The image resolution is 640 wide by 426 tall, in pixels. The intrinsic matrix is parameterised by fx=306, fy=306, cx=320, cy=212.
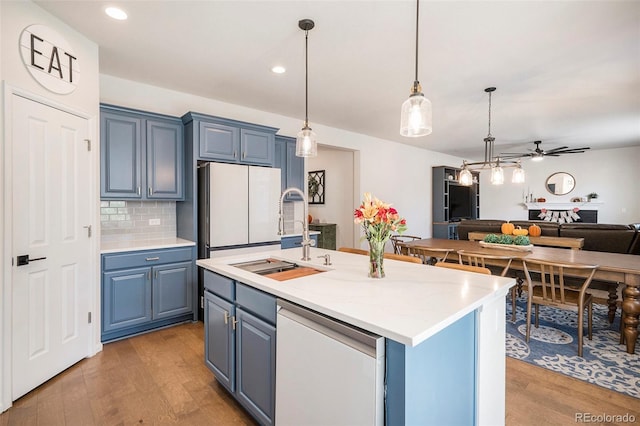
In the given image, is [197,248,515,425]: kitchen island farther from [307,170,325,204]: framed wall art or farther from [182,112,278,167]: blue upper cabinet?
[307,170,325,204]: framed wall art

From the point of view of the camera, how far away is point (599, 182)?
7.89m

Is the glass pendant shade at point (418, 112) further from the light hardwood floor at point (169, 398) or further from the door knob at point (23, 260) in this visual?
the door knob at point (23, 260)

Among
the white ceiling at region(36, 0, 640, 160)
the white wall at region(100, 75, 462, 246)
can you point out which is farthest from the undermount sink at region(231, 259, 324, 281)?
the white wall at region(100, 75, 462, 246)

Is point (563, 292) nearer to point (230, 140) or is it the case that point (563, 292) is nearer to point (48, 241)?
point (230, 140)

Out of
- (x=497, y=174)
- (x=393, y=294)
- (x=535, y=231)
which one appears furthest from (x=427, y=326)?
(x=535, y=231)

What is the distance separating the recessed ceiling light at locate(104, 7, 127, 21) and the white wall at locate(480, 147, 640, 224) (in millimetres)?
9973

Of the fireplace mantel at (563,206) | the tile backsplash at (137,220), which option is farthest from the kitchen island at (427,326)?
the fireplace mantel at (563,206)

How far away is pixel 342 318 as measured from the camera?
117cm

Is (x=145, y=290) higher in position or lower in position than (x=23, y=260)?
lower

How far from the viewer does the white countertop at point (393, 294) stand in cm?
109

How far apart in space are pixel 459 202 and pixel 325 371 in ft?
26.9

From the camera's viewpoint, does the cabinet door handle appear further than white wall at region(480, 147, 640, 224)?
No

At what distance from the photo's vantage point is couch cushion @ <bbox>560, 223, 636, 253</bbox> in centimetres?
388

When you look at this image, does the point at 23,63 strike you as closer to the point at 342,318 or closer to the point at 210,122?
the point at 210,122
